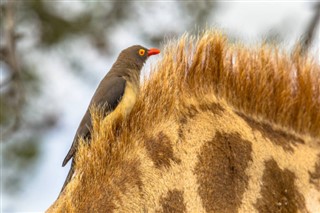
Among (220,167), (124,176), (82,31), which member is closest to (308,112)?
(220,167)

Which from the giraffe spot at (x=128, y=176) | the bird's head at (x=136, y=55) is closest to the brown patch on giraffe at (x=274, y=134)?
the giraffe spot at (x=128, y=176)

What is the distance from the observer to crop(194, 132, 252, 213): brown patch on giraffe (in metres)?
2.36

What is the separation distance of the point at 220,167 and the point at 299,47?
63 centimetres

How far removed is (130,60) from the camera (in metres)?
3.25

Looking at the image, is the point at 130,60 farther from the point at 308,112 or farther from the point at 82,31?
the point at 82,31

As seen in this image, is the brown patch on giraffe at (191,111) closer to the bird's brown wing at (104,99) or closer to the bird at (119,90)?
the bird at (119,90)

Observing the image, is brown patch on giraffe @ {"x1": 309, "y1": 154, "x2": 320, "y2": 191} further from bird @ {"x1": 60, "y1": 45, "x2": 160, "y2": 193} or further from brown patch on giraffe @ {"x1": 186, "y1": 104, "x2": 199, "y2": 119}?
bird @ {"x1": 60, "y1": 45, "x2": 160, "y2": 193}

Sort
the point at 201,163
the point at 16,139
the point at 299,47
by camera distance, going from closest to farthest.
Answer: the point at 201,163 < the point at 299,47 < the point at 16,139

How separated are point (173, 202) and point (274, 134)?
48cm

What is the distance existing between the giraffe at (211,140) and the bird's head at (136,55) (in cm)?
62

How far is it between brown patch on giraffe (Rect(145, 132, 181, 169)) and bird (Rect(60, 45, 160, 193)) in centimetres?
10

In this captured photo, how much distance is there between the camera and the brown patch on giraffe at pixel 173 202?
227 cm

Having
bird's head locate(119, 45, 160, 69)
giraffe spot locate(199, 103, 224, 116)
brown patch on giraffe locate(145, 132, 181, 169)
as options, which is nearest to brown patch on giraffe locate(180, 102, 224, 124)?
giraffe spot locate(199, 103, 224, 116)

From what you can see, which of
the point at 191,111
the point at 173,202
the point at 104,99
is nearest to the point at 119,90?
the point at 104,99
